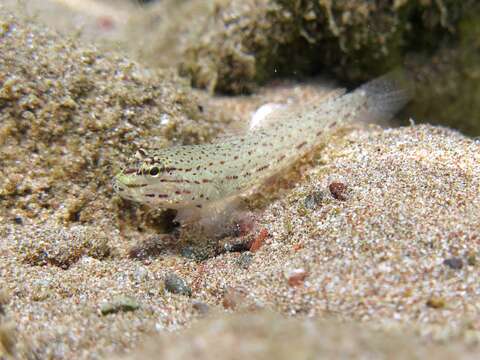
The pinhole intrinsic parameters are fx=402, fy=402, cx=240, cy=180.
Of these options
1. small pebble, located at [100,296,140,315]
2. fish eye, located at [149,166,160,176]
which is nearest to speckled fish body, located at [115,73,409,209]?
fish eye, located at [149,166,160,176]

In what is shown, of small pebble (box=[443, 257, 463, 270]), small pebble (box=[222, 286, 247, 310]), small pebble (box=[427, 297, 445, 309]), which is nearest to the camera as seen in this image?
small pebble (box=[427, 297, 445, 309])

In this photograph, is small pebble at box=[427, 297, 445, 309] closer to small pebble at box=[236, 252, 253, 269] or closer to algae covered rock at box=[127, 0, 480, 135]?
small pebble at box=[236, 252, 253, 269]

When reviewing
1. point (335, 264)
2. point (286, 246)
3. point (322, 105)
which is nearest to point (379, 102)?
point (322, 105)

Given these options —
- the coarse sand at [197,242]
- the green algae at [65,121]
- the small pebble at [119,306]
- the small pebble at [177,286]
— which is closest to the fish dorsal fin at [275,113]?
the coarse sand at [197,242]

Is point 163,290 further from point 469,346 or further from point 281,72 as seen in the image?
point 281,72

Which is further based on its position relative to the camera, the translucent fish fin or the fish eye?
the translucent fish fin

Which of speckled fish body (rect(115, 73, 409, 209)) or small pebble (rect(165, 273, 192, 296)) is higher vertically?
speckled fish body (rect(115, 73, 409, 209))

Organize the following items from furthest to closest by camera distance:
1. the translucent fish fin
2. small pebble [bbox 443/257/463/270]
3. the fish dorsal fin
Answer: the translucent fish fin → the fish dorsal fin → small pebble [bbox 443/257/463/270]
